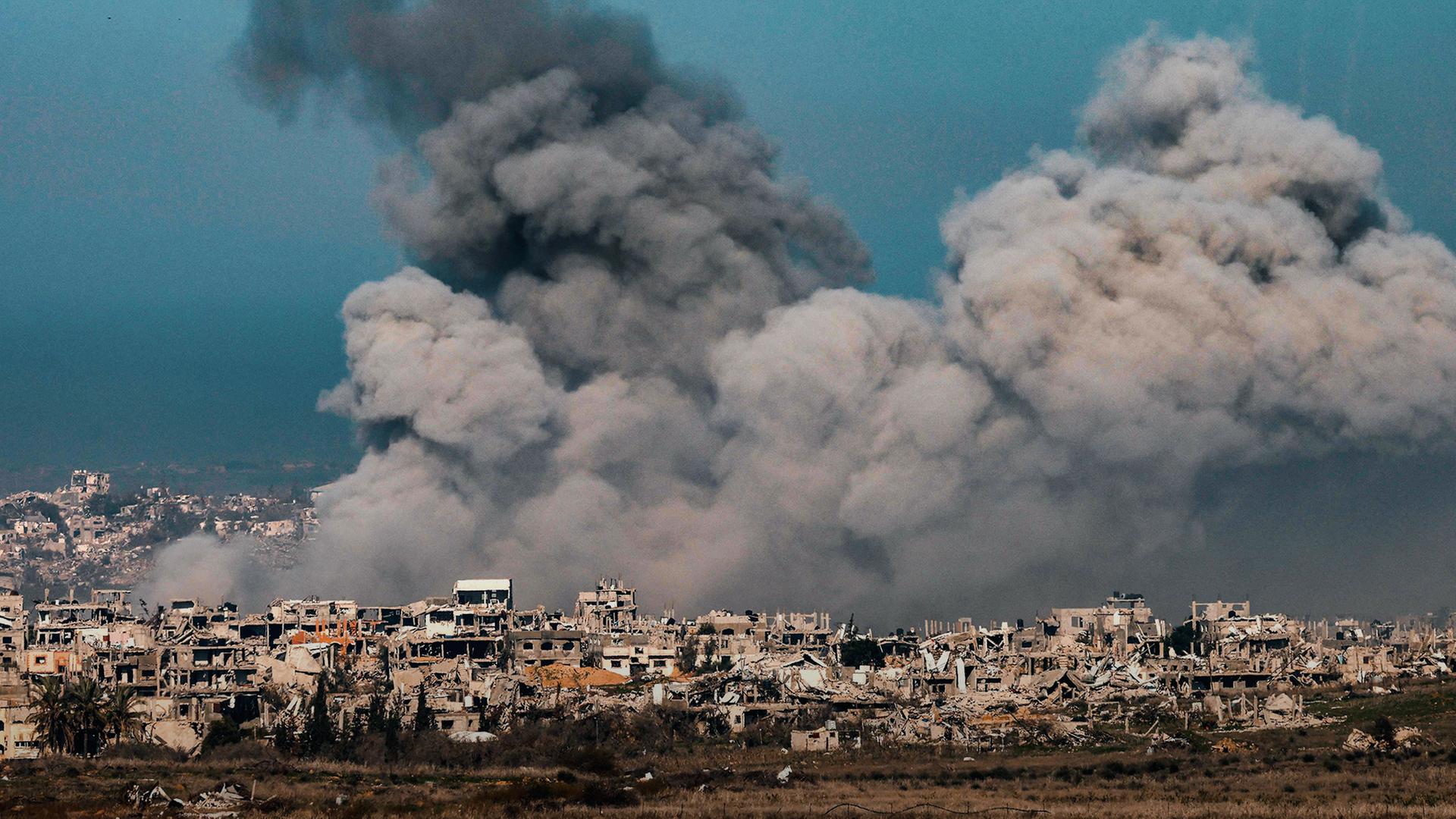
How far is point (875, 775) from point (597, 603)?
135 ft

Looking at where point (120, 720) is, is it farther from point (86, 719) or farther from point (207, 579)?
point (207, 579)

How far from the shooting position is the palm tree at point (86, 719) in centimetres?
5184

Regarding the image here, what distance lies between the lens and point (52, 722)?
2031 inches

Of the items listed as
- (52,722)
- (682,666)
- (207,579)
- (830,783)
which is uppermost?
(207,579)

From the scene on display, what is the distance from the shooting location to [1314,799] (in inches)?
1484

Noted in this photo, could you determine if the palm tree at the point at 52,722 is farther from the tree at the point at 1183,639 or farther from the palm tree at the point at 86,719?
the tree at the point at 1183,639

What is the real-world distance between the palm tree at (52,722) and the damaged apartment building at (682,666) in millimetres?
448

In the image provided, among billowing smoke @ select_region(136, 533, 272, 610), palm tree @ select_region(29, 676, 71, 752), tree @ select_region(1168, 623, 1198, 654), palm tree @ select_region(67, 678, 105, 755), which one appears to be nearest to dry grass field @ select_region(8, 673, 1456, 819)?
palm tree @ select_region(67, 678, 105, 755)

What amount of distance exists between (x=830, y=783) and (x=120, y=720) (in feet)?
61.1

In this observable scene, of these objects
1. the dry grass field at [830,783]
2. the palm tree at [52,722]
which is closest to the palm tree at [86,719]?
the palm tree at [52,722]

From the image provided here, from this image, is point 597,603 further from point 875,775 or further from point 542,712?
point 875,775

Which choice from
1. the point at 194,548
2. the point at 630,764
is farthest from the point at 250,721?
the point at 194,548

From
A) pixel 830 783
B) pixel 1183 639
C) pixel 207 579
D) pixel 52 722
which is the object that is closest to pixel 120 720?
pixel 52 722

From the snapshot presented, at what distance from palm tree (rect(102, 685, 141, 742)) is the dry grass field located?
107 inches
